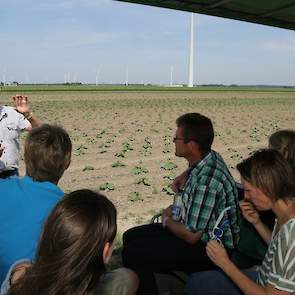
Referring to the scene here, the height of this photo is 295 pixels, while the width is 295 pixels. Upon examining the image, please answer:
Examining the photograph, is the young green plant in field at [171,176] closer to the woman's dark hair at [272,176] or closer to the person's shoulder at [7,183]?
the woman's dark hair at [272,176]

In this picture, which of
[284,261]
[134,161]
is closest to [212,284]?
[284,261]

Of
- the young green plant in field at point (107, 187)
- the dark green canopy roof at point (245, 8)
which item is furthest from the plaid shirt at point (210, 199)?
the young green plant in field at point (107, 187)

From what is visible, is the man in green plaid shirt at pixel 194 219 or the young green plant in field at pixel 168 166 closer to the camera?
the man in green plaid shirt at pixel 194 219

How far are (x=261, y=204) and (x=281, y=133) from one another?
113 centimetres

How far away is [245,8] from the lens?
480 centimetres

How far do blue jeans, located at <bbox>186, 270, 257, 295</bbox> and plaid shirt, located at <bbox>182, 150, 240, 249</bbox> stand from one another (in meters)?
0.39

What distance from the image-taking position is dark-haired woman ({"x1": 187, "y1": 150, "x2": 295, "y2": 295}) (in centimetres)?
223

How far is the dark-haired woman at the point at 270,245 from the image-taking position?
7.30 feet

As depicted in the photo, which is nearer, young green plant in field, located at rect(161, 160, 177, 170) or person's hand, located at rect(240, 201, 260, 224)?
person's hand, located at rect(240, 201, 260, 224)

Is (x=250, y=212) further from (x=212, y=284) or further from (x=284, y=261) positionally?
(x=284, y=261)

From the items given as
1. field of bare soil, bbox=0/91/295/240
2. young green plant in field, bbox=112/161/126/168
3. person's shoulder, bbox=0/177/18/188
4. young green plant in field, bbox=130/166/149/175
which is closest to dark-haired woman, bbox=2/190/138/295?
person's shoulder, bbox=0/177/18/188

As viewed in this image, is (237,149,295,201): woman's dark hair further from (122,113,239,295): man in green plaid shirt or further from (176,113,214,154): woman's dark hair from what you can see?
(176,113,214,154): woman's dark hair

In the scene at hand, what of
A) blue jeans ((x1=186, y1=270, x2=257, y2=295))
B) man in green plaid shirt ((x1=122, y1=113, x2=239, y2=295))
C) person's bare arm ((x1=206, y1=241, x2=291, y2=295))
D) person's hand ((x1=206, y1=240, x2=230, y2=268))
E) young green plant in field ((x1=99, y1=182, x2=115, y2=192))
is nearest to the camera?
person's bare arm ((x1=206, y1=241, x2=291, y2=295))

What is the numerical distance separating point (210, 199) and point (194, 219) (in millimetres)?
197
